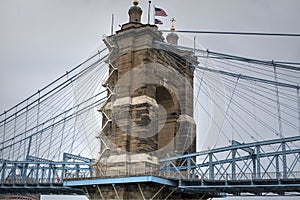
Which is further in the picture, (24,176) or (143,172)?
(24,176)

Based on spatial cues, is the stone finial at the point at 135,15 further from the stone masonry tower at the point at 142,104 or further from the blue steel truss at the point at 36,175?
the blue steel truss at the point at 36,175

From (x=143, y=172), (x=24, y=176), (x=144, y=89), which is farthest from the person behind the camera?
(x=24, y=176)

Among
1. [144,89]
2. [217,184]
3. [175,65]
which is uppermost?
[175,65]

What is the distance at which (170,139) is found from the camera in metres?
36.3

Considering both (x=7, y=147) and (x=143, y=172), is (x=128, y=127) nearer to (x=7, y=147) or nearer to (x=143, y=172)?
(x=143, y=172)

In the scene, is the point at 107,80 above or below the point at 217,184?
above

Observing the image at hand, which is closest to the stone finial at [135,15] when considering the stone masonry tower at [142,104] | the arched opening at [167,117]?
the stone masonry tower at [142,104]

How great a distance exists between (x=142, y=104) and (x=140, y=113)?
72cm

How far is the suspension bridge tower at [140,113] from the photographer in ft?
100

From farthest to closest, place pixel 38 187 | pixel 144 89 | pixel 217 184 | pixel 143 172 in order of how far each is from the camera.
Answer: pixel 38 187
pixel 144 89
pixel 143 172
pixel 217 184

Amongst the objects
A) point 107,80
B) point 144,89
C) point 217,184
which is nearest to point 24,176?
point 107,80

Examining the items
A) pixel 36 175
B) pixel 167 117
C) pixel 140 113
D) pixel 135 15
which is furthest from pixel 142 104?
pixel 36 175

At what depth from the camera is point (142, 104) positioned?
31984 millimetres

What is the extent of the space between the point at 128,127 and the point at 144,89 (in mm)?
3232
